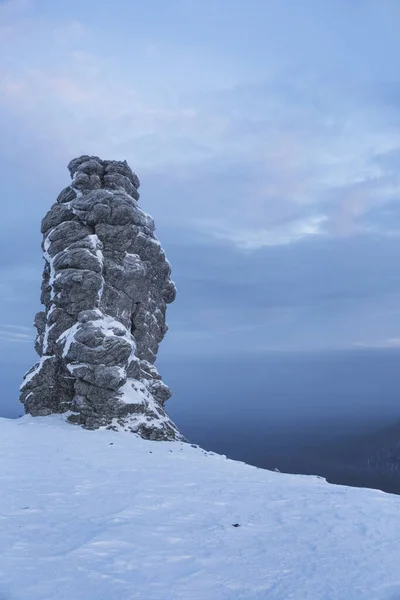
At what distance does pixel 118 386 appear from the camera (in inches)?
1448

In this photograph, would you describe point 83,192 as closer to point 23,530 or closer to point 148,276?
point 148,276

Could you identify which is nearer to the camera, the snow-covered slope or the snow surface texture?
the snow-covered slope

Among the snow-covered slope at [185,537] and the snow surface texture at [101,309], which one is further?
the snow surface texture at [101,309]

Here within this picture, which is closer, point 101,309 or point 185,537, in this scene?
point 185,537

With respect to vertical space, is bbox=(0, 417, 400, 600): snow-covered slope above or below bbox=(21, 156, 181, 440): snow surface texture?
below

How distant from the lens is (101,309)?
40.3 meters

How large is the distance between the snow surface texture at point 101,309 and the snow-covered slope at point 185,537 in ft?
52.2

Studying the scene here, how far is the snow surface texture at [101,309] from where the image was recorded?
36.6 m

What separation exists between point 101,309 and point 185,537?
30353 millimetres

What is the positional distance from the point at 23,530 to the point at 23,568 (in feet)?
8.09

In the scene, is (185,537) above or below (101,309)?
below

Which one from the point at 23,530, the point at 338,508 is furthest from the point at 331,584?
the point at 23,530

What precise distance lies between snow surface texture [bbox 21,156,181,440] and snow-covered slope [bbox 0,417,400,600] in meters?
15.9

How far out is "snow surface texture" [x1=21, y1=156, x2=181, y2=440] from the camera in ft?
120
